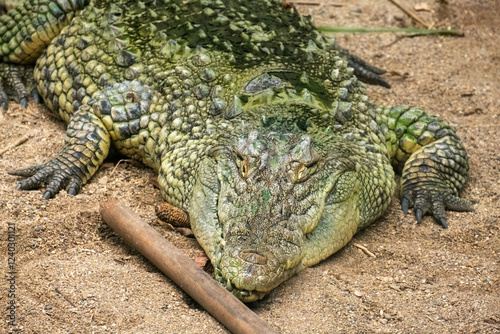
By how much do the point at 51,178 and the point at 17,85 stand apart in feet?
6.10

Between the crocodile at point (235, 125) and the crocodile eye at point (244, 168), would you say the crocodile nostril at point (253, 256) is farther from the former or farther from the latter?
the crocodile eye at point (244, 168)

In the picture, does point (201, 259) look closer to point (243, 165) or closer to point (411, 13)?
point (243, 165)

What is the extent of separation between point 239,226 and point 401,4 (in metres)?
5.78

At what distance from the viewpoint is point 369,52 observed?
8906mm

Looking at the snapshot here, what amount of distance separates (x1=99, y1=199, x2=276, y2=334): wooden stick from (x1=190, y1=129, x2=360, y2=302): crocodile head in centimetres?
13

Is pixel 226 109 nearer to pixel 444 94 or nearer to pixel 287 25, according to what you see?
pixel 287 25

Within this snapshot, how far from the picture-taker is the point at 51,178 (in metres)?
6.07

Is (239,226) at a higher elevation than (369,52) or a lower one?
higher

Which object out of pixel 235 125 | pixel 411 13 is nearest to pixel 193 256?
pixel 235 125

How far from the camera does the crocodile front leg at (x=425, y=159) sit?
6.27 meters

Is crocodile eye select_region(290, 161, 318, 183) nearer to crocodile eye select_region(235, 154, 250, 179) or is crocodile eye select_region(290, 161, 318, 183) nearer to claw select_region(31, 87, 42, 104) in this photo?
crocodile eye select_region(235, 154, 250, 179)

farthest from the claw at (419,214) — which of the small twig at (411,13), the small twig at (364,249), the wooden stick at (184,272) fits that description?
the small twig at (411,13)

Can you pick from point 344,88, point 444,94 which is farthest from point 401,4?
point 344,88

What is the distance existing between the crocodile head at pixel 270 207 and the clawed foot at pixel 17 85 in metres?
2.64
